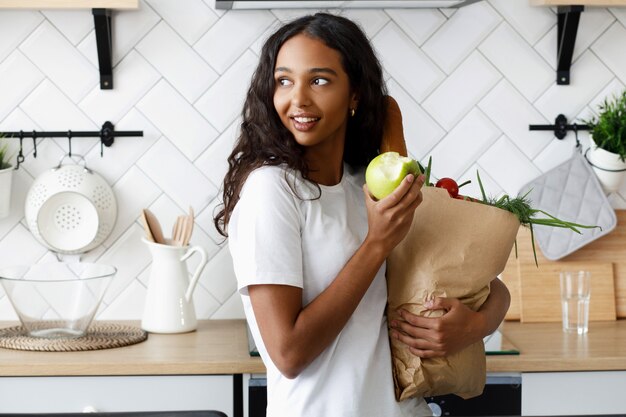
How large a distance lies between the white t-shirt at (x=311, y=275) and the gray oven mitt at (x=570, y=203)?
3.73 feet

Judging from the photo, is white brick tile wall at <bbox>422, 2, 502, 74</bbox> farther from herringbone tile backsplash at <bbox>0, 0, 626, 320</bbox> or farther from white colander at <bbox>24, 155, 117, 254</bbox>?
white colander at <bbox>24, 155, 117, 254</bbox>

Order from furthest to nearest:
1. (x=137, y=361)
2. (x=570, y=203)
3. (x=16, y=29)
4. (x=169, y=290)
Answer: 1. (x=570, y=203)
2. (x=16, y=29)
3. (x=169, y=290)
4. (x=137, y=361)

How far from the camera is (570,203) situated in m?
2.47

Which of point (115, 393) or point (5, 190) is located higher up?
point (5, 190)

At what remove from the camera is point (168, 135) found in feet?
7.93

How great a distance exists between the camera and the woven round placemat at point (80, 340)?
2.05 m

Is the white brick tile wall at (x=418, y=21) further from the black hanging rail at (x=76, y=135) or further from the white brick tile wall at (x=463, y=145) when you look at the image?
the black hanging rail at (x=76, y=135)

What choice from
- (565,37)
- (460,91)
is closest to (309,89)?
(460,91)

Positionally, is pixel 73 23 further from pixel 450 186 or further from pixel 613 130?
pixel 613 130

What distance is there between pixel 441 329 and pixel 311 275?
215mm

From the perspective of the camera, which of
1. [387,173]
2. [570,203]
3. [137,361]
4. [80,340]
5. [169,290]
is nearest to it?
[387,173]

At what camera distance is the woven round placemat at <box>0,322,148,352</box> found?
2.05m

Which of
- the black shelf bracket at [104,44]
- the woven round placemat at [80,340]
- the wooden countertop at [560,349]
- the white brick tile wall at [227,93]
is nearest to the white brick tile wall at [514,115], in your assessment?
the wooden countertop at [560,349]

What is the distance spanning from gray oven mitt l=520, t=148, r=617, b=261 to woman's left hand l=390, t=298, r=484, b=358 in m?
1.08
